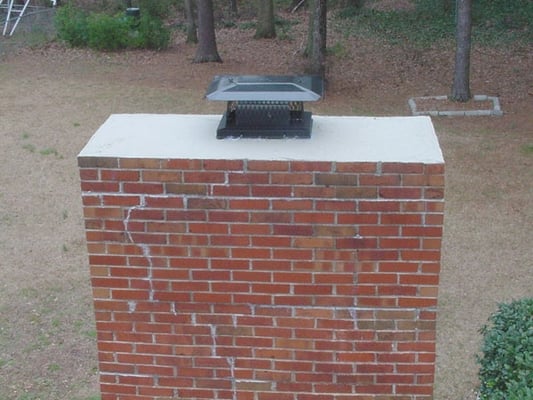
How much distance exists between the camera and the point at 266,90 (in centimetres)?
375

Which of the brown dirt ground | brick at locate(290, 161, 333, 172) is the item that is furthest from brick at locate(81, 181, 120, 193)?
the brown dirt ground

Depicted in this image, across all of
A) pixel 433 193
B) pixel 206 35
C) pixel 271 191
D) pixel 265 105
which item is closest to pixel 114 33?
pixel 206 35

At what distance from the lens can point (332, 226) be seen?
11.2 ft

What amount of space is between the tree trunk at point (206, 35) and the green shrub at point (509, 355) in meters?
14.2

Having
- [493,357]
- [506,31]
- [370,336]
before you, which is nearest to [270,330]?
[370,336]

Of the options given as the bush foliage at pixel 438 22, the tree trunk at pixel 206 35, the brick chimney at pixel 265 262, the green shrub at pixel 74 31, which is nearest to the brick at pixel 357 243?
the brick chimney at pixel 265 262

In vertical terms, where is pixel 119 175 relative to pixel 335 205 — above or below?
above

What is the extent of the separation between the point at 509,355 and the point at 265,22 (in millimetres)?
17476

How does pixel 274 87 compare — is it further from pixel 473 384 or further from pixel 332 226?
pixel 473 384

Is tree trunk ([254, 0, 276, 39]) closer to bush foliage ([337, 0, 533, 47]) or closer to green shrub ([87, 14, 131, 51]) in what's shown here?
bush foliage ([337, 0, 533, 47])

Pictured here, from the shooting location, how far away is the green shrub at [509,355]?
4.29 metres

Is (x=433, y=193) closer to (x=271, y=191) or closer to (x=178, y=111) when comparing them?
(x=271, y=191)

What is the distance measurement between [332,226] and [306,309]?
428 mm

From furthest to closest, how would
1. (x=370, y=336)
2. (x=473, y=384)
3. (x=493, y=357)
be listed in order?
(x=473, y=384)
(x=493, y=357)
(x=370, y=336)
